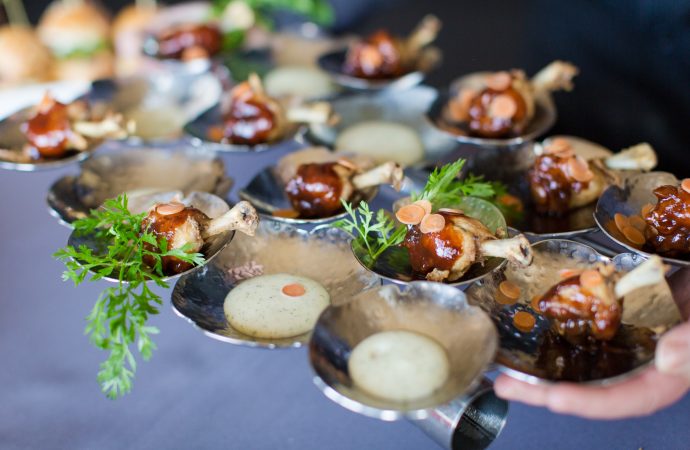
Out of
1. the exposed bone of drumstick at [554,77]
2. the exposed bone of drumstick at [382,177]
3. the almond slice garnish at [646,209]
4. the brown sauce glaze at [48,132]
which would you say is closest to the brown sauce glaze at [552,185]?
the almond slice garnish at [646,209]

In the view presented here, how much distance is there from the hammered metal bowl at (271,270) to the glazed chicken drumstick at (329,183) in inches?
4.5

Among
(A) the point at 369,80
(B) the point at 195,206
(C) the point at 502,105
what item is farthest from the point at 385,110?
(B) the point at 195,206

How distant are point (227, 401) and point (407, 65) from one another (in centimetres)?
222

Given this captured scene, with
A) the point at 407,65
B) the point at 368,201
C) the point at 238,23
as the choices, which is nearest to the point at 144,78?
the point at 238,23

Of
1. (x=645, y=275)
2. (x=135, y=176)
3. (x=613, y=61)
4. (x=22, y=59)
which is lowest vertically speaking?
(x=22, y=59)

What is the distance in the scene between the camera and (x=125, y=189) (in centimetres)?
272

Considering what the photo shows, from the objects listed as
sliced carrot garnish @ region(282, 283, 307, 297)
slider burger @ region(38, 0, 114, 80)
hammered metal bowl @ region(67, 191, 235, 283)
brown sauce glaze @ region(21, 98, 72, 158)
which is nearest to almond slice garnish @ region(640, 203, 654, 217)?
sliced carrot garnish @ region(282, 283, 307, 297)

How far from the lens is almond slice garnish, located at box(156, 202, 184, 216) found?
2033 millimetres

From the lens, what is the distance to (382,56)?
336 centimetres

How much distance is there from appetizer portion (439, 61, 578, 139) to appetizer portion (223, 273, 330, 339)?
3.87 feet

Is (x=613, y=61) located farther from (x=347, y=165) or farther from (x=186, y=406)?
(x=186, y=406)

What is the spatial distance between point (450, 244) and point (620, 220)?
26.2 inches

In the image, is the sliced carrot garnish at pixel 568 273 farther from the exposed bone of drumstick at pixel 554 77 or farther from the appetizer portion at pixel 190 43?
the appetizer portion at pixel 190 43

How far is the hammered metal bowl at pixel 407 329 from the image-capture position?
1.54m
